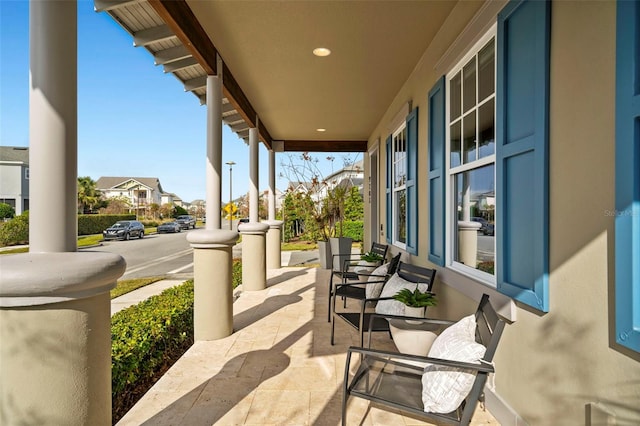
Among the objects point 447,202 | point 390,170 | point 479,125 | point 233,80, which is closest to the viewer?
point 479,125

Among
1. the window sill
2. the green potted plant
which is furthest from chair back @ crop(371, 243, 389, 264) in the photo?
the green potted plant

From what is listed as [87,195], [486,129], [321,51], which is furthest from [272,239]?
[87,195]

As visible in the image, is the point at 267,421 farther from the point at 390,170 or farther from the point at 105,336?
the point at 390,170

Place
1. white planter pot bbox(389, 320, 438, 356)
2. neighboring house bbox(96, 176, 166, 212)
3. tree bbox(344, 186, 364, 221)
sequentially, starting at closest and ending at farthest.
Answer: white planter pot bbox(389, 320, 438, 356)
tree bbox(344, 186, 364, 221)
neighboring house bbox(96, 176, 166, 212)

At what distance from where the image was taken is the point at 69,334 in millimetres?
1264

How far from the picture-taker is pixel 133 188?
5584 cm

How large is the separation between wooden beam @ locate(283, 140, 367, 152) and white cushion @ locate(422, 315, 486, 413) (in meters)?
7.29

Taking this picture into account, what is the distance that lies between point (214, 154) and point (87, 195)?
35326 millimetres

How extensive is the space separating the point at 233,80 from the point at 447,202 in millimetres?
3016

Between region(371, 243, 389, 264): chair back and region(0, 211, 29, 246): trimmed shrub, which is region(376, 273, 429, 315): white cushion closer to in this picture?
region(371, 243, 389, 264): chair back

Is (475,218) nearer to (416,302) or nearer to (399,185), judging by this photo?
(416,302)

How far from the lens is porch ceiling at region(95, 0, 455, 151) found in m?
2.88

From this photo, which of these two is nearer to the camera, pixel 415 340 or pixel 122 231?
pixel 415 340

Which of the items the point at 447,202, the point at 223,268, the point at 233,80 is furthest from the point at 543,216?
the point at 233,80
